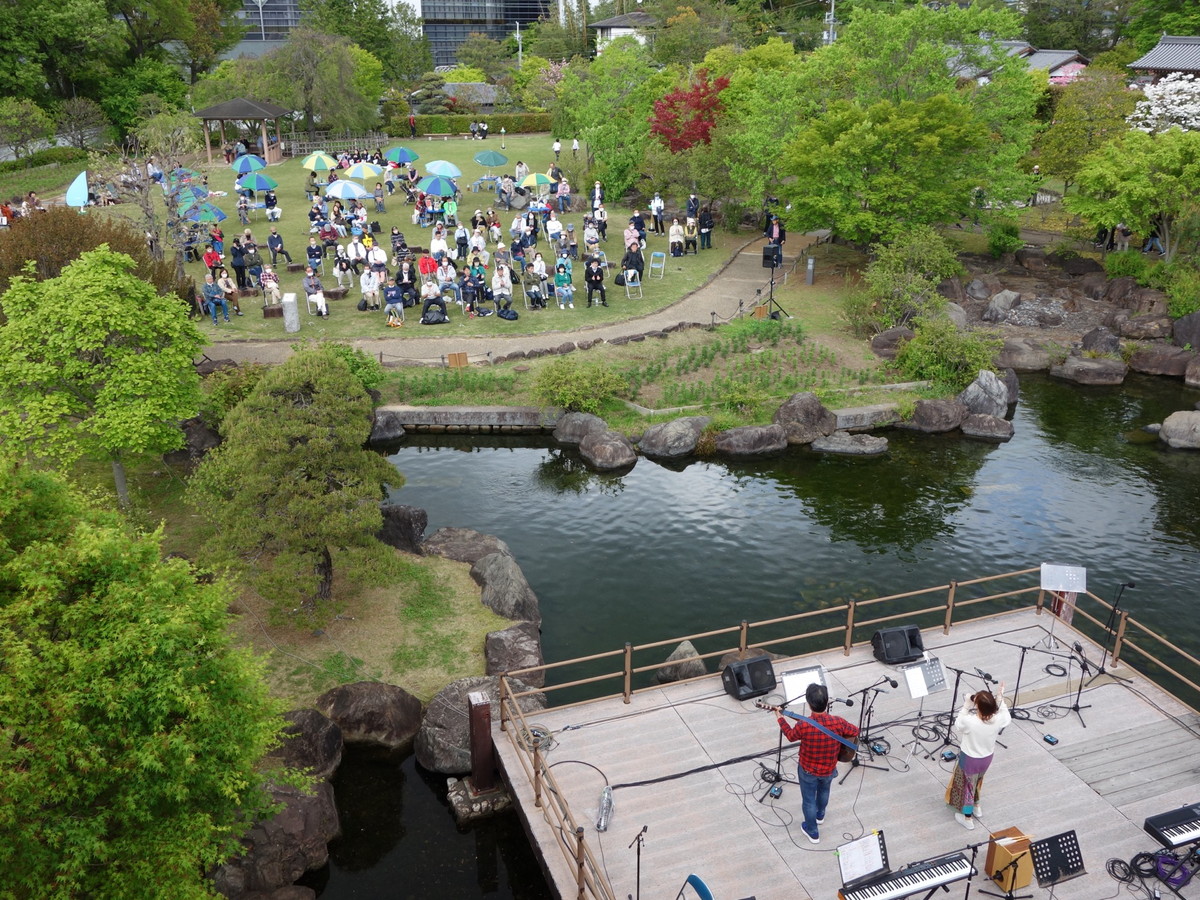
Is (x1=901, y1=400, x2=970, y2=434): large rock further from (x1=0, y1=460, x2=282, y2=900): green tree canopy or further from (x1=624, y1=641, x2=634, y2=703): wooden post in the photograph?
(x1=0, y1=460, x2=282, y2=900): green tree canopy

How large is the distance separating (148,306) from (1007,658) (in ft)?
48.3

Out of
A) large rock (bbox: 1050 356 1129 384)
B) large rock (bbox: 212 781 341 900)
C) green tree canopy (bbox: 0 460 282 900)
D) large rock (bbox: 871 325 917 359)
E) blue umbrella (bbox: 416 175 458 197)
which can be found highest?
Result: blue umbrella (bbox: 416 175 458 197)

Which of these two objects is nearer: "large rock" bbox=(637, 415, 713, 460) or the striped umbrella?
"large rock" bbox=(637, 415, 713, 460)

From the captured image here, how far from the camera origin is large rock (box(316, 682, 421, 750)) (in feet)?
42.5

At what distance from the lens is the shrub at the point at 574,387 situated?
22500 mm

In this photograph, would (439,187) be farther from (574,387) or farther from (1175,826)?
(1175,826)

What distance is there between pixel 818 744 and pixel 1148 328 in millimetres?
24911

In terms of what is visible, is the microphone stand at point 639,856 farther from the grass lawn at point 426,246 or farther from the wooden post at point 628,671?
the grass lawn at point 426,246

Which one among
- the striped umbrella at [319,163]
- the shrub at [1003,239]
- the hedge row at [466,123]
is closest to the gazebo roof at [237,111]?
the striped umbrella at [319,163]

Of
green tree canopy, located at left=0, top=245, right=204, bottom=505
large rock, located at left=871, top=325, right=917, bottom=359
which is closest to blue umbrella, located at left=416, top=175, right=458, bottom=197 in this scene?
large rock, located at left=871, top=325, right=917, bottom=359

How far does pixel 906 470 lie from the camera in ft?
70.1

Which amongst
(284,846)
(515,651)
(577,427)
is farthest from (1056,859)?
(577,427)

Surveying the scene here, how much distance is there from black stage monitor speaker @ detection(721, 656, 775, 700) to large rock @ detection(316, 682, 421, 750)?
441cm

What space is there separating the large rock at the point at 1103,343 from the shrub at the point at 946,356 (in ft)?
15.1
